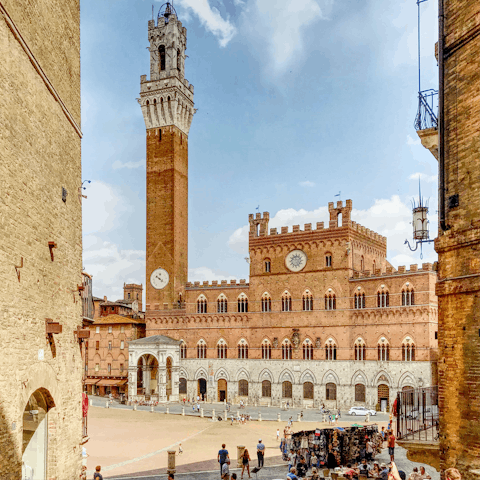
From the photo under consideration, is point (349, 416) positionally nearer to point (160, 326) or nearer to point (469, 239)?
point (160, 326)

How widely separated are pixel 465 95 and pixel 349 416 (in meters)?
34.3

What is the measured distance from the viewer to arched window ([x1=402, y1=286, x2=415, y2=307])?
41500 mm

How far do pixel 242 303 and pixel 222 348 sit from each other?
451 cm

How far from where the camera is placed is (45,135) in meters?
11.7

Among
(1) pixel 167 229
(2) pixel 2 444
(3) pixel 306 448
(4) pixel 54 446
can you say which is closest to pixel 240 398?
(1) pixel 167 229

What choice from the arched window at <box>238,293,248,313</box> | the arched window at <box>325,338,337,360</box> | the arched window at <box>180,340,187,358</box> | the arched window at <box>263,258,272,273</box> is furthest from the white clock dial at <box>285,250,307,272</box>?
the arched window at <box>180,340,187,358</box>

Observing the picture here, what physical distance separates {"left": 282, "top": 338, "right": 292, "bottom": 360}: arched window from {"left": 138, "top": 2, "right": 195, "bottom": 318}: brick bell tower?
1182 cm

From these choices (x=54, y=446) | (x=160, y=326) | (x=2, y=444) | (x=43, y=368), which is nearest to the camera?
(x=2, y=444)

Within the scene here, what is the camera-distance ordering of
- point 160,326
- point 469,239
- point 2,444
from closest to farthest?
point 2,444 < point 469,239 < point 160,326

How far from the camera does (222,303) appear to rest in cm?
5097

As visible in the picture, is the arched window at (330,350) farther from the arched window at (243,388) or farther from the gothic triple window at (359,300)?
the arched window at (243,388)

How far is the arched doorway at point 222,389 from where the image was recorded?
162 feet

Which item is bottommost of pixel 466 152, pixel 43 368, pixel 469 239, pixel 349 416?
pixel 349 416

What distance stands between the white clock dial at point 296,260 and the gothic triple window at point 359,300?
17.7 ft
